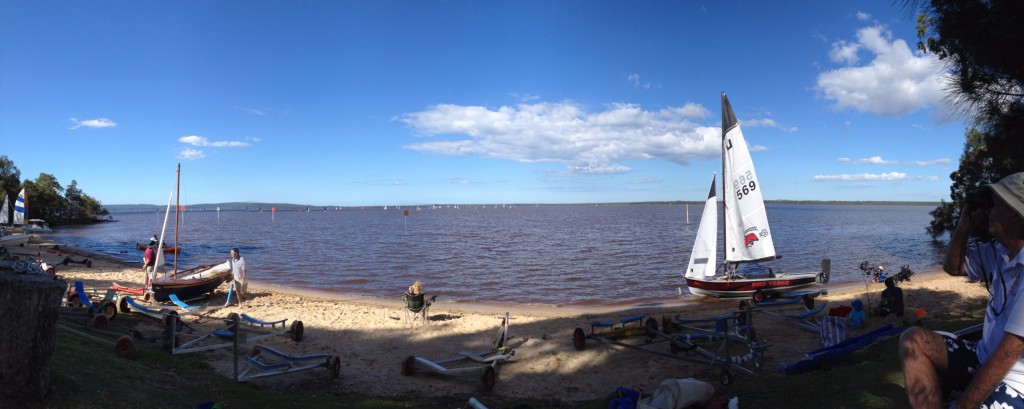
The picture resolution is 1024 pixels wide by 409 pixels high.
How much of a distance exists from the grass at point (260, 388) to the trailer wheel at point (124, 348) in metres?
0.17

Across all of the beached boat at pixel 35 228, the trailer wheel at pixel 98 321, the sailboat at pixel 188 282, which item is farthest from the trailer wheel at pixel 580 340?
the beached boat at pixel 35 228

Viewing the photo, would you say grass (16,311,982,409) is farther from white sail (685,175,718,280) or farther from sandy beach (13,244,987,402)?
white sail (685,175,718,280)

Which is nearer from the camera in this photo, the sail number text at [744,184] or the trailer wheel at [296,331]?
the trailer wheel at [296,331]

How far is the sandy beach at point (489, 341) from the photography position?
34.1 feet

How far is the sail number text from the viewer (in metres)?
18.9

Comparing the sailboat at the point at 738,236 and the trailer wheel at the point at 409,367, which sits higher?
the sailboat at the point at 738,236

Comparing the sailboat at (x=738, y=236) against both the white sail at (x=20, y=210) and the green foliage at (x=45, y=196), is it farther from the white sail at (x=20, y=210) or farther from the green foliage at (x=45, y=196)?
the green foliage at (x=45, y=196)

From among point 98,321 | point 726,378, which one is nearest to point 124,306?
point 98,321

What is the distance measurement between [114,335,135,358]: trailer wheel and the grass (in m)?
0.17

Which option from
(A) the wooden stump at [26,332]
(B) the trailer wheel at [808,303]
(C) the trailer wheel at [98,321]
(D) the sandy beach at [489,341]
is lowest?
(D) the sandy beach at [489,341]

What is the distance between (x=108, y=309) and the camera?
13125mm

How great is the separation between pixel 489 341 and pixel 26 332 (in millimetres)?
10670

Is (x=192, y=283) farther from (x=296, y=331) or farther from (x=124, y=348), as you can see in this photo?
(x=124, y=348)

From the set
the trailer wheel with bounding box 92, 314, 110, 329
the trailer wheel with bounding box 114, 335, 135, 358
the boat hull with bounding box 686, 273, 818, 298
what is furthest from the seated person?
the trailer wheel with bounding box 92, 314, 110, 329
